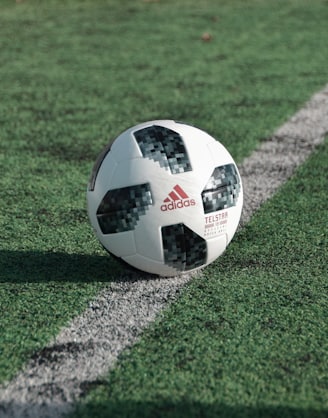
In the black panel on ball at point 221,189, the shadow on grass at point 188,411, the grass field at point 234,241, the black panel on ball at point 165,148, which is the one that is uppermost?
the black panel on ball at point 165,148

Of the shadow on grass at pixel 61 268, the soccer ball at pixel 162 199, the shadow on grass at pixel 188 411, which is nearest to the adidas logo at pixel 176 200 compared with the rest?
the soccer ball at pixel 162 199

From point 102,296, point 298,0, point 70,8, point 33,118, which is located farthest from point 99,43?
point 102,296

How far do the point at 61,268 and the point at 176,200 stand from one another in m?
0.71

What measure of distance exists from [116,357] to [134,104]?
400cm

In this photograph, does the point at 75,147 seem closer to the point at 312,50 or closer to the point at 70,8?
the point at 312,50

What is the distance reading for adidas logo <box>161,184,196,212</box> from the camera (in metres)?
3.50

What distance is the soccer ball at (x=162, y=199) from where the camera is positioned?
3506 mm

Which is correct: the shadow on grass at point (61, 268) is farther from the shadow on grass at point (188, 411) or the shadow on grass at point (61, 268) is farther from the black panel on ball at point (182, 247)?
the shadow on grass at point (188, 411)

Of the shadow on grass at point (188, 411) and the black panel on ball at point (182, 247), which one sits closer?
the shadow on grass at point (188, 411)

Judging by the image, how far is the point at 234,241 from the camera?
13.9 feet

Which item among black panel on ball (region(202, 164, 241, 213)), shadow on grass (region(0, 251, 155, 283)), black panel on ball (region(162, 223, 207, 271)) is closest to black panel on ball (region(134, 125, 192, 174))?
black panel on ball (region(202, 164, 241, 213))

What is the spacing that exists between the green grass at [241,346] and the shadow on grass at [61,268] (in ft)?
1.21

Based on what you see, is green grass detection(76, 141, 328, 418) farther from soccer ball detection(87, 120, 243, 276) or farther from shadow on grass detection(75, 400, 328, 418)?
soccer ball detection(87, 120, 243, 276)

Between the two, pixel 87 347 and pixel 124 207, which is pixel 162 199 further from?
pixel 87 347
